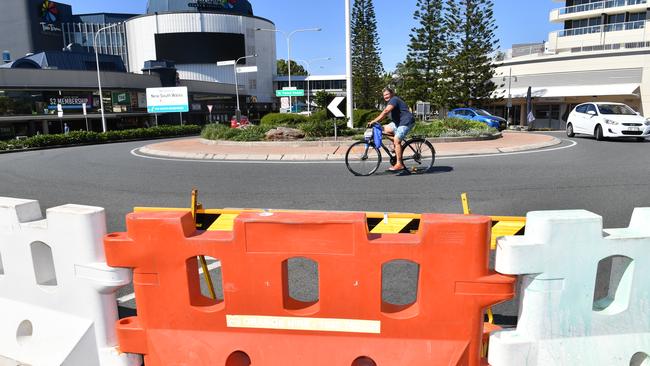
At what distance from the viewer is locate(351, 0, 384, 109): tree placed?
47.6 m

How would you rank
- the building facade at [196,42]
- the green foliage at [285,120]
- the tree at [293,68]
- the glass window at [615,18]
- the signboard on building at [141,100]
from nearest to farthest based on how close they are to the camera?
the green foliage at [285,120], the glass window at [615,18], the signboard on building at [141,100], the building facade at [196,42], the tree at [293,68]

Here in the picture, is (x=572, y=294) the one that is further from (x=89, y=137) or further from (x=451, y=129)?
(x=89, y=137)

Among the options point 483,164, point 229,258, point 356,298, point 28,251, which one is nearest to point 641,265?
point 356,298

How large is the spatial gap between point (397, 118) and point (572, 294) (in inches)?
298

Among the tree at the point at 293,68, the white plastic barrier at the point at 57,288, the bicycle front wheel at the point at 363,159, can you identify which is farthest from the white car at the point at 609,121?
the tree at the point at 293,68

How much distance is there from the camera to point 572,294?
2416 millimetres

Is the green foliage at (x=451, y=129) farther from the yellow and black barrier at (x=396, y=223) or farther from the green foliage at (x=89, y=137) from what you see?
the green foliage at (x=89, y=137)

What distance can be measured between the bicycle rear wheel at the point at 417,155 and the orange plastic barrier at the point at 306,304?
7691 mm

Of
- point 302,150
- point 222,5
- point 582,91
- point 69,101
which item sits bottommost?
point 302,150

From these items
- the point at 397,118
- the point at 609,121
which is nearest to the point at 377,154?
the point at 397,118

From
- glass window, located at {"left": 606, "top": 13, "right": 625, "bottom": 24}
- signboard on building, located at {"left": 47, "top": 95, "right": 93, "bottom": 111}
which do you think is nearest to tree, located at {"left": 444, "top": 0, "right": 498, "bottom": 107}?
glass window, located at {"left": 606, "top": 13, "right": 625, "bottom": 24}

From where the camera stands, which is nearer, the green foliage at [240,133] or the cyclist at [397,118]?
the cyclist at [397,118]

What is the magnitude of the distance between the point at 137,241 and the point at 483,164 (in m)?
10.4

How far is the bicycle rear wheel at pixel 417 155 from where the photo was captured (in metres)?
10.1
